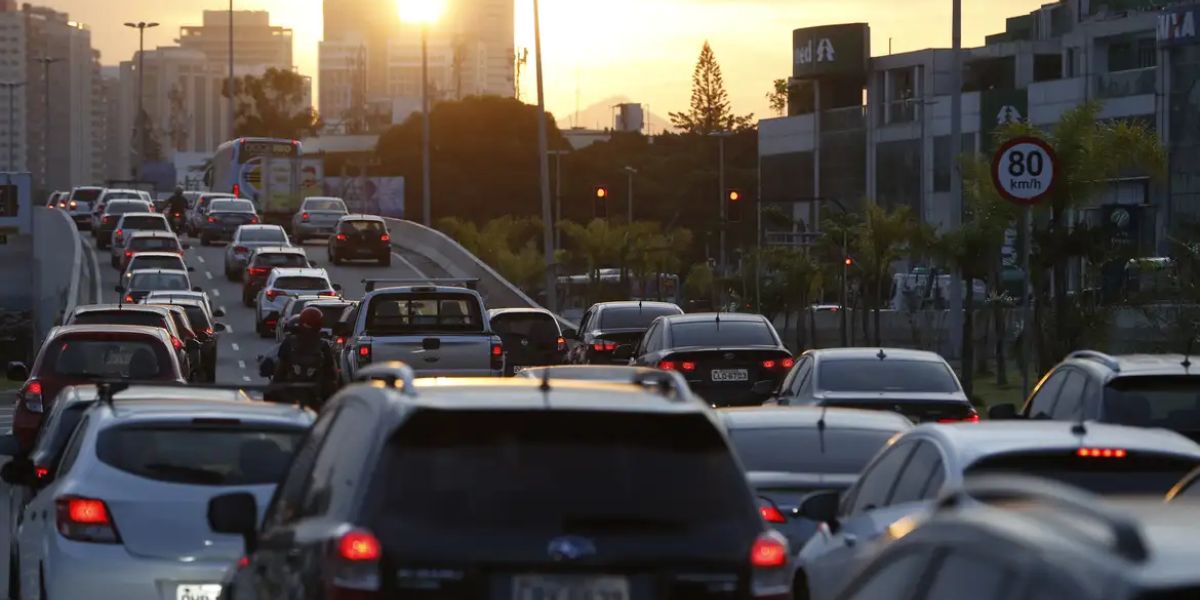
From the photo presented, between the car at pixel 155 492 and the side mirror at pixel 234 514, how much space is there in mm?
1708

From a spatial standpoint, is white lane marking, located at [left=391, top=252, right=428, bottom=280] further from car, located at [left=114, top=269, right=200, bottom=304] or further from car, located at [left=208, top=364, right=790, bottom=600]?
car, located at [left=208, top=364, right=790, bottom=600]

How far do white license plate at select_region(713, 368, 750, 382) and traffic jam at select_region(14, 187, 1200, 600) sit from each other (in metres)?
5.03

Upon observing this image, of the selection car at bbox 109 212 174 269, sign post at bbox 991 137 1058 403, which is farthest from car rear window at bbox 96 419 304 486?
car at bbox 109 212 174 269

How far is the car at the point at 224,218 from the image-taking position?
79562 millimetres

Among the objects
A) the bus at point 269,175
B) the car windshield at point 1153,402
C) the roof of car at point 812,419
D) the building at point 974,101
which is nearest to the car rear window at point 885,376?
the car windshield at point 1153,402

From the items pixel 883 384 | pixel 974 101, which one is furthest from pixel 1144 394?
pixel 974 101

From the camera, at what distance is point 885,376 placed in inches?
720

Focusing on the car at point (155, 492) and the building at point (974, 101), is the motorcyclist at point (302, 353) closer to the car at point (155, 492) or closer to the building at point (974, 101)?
the car at point (155, 492)

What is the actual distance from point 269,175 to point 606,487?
8551cm

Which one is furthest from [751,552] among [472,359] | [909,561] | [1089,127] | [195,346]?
[1089,127]

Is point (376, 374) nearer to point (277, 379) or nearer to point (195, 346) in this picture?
point (277, 379)

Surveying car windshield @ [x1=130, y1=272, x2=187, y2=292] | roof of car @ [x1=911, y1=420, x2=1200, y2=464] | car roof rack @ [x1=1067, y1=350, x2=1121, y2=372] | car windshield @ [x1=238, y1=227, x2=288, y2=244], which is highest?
car windshield @ [x1=238, y1=227, x2=288, y2=244]

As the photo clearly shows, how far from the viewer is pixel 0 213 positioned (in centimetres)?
4969

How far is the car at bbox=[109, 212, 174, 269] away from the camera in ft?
226
